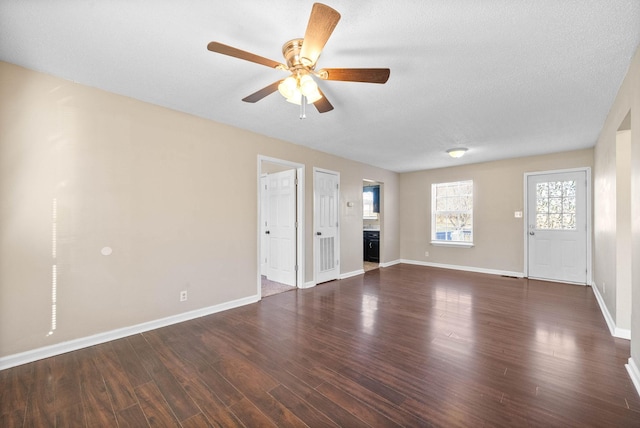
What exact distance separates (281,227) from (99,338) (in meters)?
2.92

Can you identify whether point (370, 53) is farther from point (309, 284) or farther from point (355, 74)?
point (309, 284)

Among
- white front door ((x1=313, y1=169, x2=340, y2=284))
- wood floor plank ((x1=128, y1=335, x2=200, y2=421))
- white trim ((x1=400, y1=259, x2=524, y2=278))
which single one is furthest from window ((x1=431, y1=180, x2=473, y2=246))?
wood floor plank ((x1=128, y1=335, x2=200, y2=421))

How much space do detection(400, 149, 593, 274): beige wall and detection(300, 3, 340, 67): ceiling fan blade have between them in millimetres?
5528

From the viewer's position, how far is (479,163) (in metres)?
6.06

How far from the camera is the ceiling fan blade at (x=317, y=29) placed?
4.50 feet

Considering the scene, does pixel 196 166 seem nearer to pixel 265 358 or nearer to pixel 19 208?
pixel 19 208

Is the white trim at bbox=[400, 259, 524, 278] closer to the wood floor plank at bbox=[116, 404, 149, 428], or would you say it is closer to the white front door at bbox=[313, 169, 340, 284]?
the white front door at bbox=[313, 169, 340, 284]

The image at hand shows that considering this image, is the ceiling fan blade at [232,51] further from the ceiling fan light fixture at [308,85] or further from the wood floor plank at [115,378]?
the wood floor plank at [115,378]

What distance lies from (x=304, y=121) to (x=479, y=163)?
14.8 ft

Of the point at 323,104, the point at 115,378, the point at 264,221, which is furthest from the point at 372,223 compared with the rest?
the point at 115,378

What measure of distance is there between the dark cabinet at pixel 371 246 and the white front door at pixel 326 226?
6.62 feet

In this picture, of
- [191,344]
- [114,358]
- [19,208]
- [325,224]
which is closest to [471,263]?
[325,224]

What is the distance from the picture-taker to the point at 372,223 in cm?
756

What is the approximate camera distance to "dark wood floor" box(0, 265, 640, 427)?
5.64ft
